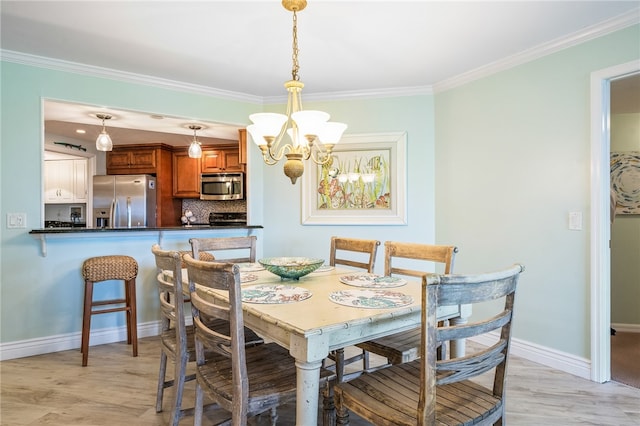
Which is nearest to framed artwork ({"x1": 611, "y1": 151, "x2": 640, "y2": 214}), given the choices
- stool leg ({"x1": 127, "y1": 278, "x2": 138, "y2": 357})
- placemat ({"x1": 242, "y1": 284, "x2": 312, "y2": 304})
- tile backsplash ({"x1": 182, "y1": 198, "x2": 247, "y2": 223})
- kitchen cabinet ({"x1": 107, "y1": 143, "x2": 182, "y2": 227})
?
placemat ({"x1": 242, "y1": 284, "x2": 312, "y2": 304})

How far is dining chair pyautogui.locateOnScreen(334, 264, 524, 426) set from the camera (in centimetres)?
103

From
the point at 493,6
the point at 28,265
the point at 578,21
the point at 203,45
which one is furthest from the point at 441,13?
the point at 28,265

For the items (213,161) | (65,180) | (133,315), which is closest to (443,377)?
(133,315)

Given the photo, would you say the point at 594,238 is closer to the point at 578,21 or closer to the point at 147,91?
the point at 578,21

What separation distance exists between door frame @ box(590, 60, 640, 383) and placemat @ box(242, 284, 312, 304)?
1.96 meters

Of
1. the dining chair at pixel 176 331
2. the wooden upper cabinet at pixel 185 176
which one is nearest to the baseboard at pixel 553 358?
the dining chair at pixel 176 331

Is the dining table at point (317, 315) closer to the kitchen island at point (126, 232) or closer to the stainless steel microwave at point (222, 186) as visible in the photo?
the kitchen island at point (126, 232)

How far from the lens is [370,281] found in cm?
193

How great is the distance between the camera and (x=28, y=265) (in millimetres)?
2781

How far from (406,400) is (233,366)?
60cm

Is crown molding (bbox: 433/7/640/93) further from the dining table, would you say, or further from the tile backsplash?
the tile backsplash

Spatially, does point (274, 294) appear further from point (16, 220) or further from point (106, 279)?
point (16, 220)

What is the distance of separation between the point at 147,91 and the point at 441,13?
98.1 inches

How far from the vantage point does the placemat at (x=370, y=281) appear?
6.03ft
